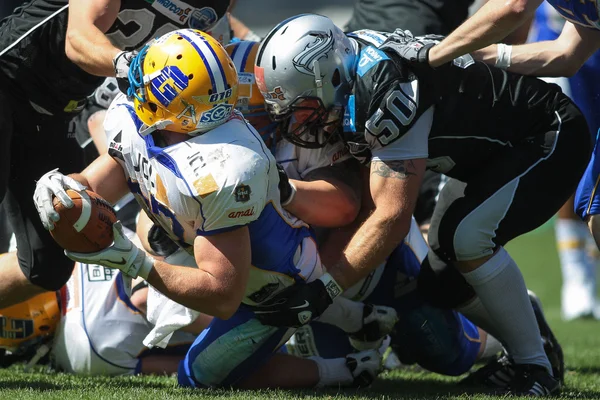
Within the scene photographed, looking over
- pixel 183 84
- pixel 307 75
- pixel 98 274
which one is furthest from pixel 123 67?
pixel 98 274

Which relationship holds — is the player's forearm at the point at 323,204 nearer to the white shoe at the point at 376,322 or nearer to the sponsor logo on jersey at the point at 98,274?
the white shoe at the point at 376,322

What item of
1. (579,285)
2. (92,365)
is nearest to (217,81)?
(92,365)

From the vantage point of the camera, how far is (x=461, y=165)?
430 centimetres

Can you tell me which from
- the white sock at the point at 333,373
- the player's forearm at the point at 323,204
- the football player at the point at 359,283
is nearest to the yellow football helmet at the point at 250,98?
the football player at the point at 359,283

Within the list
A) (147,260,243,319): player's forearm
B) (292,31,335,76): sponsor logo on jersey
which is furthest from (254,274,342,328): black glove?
(292,31,335,76): sponsor logo on jersey

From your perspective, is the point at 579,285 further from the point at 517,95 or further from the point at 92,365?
the point at 92,365

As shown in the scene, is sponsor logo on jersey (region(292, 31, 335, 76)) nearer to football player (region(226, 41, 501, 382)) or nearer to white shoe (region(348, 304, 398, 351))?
football player (region(226, 41, 501, 382))

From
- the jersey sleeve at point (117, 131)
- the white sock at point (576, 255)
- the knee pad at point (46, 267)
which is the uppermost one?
the jersey sleeve at point (117, 131)

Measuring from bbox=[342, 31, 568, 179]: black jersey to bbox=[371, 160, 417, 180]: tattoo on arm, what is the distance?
4 centimetres

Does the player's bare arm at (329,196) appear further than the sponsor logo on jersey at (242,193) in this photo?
Yes

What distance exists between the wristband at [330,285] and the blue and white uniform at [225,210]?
0.09m

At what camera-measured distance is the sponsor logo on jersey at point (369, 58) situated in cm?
410

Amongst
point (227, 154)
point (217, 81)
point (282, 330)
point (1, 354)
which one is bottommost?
point (1, 354)

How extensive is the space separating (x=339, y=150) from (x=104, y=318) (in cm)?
143
